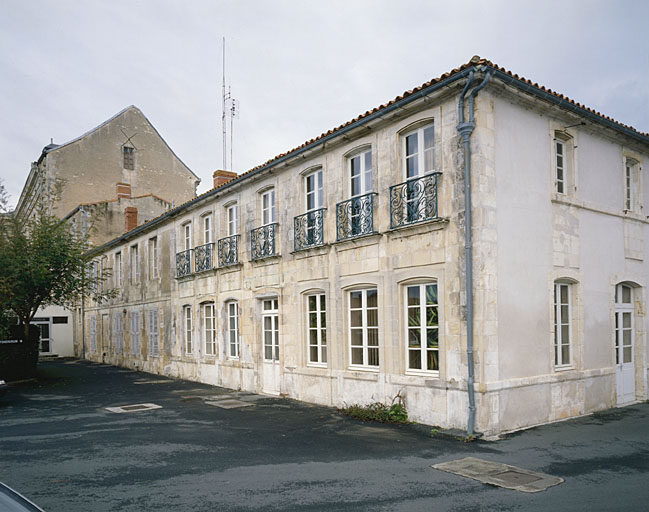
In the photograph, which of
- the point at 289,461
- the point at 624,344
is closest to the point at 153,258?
the point at 289,461

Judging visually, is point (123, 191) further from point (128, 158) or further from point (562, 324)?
point (562, 324)

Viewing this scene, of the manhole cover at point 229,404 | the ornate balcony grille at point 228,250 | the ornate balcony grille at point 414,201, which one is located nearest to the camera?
the ornate balcony grille at point 414,201

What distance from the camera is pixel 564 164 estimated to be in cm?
1130

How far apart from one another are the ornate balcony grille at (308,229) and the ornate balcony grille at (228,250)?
10.7 feet

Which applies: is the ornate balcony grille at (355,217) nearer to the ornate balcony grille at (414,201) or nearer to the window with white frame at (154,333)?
the ornate balcony grille at (414,201)

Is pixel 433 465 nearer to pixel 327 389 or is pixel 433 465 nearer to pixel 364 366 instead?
pixel 364 366

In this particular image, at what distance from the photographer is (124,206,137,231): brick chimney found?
91.8 ft

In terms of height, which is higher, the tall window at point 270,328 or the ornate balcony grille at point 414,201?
the ornate balcony grille at point 414,201

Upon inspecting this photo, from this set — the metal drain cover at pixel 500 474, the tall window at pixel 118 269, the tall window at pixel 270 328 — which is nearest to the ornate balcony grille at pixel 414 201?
the metal drain cover at pixel 500 474

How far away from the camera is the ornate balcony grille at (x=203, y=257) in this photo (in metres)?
18.0

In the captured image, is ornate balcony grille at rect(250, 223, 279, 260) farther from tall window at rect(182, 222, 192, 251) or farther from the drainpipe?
the drainpipe

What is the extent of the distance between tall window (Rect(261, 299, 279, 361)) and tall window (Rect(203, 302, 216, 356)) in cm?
331

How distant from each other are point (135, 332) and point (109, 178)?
12.1m

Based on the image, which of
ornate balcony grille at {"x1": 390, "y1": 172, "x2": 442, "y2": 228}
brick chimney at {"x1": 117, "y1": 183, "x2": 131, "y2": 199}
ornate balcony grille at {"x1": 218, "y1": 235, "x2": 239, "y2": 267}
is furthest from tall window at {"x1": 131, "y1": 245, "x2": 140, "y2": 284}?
ornate balcony grille at {"x1": 390, "y1": 172, "x2": 442, "y2": 228}
